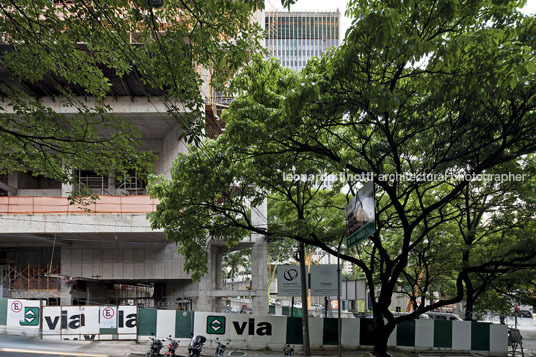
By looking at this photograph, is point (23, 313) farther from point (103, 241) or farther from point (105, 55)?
point (105, 55)

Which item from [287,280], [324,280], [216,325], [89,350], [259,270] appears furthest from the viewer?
[259,270]

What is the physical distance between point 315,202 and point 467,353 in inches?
352

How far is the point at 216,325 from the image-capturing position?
16.0 m

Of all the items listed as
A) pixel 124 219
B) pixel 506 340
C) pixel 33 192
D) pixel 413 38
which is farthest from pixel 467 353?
pixel 33 192

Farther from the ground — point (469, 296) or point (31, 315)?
point (469, 296)

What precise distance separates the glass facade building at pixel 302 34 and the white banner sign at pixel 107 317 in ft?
140

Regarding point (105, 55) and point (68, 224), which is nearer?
A: point (105, 55)

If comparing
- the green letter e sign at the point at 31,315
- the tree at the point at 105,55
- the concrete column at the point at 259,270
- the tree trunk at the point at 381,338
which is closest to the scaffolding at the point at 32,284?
the green letter e sign at the point at 31,315

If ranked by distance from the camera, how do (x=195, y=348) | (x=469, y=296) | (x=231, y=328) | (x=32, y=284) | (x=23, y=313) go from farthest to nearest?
(x=32, y=284) < (x=469, y=296) < (x=231, y=328) < (x=23, y=313) < (x=195, y=348)

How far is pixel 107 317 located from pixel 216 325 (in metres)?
4.13

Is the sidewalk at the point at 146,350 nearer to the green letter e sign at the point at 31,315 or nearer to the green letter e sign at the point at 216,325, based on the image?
the green letter e sign at the point at 216,325

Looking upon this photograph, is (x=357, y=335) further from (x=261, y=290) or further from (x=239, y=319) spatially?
(x=261, y=290)

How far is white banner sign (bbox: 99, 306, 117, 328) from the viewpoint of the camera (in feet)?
51.5

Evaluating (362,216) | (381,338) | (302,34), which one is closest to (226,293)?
(381,338)
